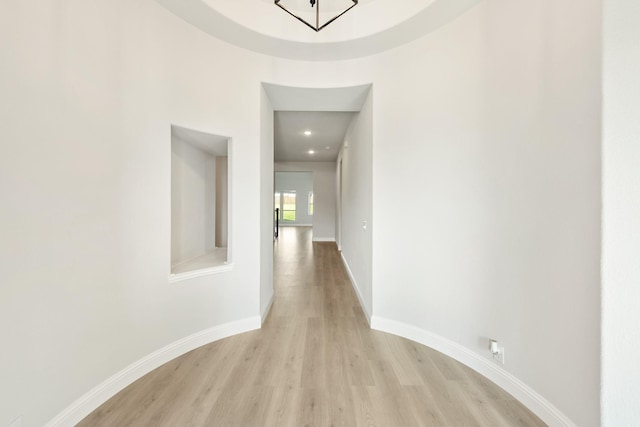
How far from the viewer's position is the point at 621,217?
1.11 meters

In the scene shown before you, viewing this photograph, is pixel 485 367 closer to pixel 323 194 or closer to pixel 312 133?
pixel 312 133

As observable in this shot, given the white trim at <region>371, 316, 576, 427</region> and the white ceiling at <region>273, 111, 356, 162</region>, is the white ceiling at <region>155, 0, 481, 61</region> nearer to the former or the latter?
the white ceiling at <region>273, 111, 356, 162</region>

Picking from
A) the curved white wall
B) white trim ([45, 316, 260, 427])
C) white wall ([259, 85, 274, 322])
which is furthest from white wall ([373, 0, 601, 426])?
white trim ([45, 316, 260, 427])

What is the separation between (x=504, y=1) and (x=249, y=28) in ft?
6.42

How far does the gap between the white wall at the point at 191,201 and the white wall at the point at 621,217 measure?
302cm

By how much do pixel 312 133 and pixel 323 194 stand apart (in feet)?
11.7

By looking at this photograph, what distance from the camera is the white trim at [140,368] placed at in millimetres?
1371

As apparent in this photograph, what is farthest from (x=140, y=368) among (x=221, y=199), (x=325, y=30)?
(x=325, y=30)

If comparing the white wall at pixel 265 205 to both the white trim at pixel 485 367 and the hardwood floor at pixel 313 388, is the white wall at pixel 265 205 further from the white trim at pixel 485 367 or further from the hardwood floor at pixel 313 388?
the white trim at pixel 485 367

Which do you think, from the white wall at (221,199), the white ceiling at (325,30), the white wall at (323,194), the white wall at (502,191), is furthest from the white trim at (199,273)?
the white wall at (323,194)

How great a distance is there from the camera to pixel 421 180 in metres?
2.23

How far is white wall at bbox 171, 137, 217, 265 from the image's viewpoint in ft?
7.88

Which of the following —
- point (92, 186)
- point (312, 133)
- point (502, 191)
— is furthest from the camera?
point (312, 133)

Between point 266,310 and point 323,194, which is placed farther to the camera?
point 323,194
